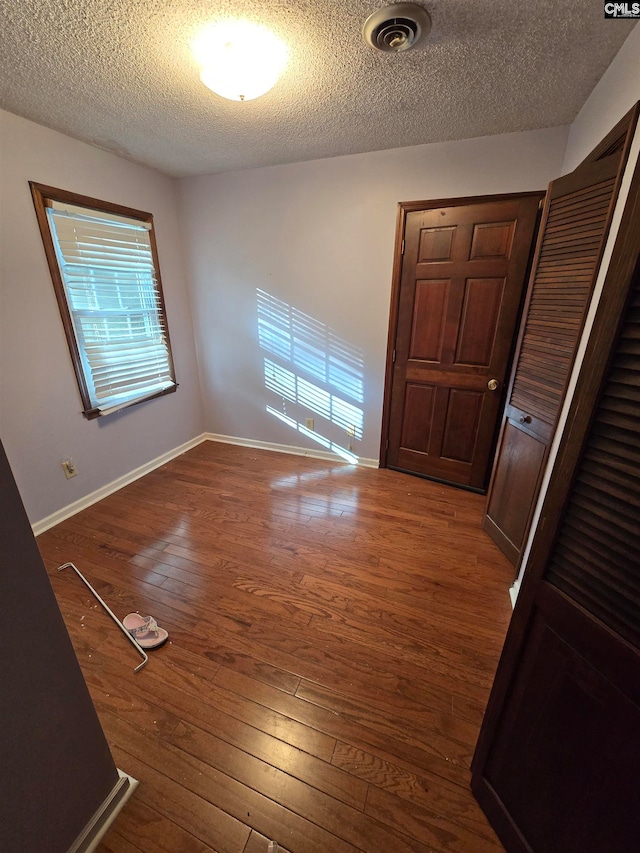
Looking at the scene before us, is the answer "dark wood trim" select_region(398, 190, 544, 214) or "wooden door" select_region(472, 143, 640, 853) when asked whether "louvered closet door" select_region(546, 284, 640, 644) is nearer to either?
"wooden door" select_region(472, 143, 640, 853)

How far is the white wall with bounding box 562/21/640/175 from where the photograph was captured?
1216 mm

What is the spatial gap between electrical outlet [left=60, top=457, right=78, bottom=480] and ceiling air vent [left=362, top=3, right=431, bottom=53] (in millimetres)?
2868

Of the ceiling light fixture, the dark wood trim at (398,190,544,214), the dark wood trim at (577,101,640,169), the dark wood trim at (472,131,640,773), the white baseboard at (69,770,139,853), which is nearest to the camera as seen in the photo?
the dark wood trim at (472,131,640,773)

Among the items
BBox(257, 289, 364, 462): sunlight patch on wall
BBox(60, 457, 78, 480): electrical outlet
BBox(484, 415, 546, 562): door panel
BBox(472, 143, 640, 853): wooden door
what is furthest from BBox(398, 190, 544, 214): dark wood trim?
BBox(60, 457, 78, 480): electrical outlet

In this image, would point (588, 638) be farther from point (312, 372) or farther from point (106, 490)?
point (106, 490)

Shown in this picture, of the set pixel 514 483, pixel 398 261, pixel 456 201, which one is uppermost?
pixel 456 201

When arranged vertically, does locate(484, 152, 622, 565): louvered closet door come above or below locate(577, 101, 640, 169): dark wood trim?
below

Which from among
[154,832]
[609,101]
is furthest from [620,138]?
[154,832]

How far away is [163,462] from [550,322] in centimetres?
318

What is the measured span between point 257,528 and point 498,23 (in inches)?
106

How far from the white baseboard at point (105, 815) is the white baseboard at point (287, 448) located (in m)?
2.43

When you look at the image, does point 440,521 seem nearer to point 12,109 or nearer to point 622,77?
point 622,77

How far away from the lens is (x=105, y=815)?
97cm

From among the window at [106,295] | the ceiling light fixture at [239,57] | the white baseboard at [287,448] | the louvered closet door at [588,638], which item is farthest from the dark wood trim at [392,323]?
the louvered closet door at [588,638]
